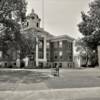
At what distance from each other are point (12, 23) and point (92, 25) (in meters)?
12.0

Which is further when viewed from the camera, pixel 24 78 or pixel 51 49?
pixel 51 49

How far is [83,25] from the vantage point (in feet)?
96.4

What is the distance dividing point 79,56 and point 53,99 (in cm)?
5356

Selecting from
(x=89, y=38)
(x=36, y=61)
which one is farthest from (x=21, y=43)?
(x=36, y=61)

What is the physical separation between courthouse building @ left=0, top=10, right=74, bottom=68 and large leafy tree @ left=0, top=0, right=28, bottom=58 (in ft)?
75.7

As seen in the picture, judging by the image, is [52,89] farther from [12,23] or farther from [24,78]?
[12,23]

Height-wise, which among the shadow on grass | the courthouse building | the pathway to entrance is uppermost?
the courthouse building

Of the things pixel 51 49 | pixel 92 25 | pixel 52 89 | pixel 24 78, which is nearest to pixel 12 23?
pixel 24 78

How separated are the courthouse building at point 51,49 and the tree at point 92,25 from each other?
2296 cm

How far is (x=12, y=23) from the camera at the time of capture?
81.0 feet

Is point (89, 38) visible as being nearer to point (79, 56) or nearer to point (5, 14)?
point (5, 14)

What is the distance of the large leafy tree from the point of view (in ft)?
80.7

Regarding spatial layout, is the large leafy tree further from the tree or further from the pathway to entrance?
the pathway to entrance

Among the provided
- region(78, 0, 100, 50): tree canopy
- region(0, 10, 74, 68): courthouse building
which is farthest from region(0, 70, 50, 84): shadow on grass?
region(0, 10, 74, 68): courthouse building
